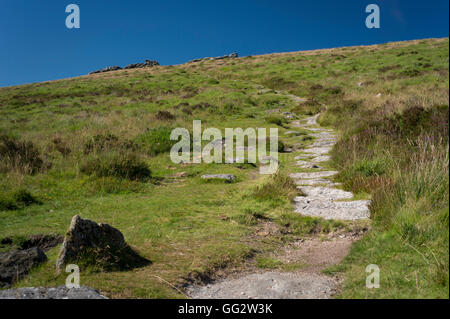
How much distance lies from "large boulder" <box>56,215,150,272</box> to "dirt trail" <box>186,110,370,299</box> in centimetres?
105

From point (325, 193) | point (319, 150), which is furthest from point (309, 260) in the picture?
point (319, 150)

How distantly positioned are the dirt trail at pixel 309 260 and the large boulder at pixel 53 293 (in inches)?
42.7

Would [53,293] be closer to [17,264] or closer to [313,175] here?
[17,264]

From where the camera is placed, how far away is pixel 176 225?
19.0 ft

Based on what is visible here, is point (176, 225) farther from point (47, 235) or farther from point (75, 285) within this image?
point (75, 285)

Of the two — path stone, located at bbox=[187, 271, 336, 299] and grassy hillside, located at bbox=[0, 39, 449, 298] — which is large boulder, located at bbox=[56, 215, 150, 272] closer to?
grassy hillside, located at bbox=[0, 39, 449, 298]

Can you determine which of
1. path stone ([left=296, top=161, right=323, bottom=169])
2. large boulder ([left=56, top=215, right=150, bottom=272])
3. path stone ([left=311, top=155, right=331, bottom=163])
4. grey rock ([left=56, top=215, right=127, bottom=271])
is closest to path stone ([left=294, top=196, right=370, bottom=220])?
path stone ([left=296, top=161, right=323, bottom=169])

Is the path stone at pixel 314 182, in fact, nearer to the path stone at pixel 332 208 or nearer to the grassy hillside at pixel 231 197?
the grassy hillside at pixel 231 197

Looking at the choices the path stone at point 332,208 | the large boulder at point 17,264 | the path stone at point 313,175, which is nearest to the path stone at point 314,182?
the path stone at point 313,175

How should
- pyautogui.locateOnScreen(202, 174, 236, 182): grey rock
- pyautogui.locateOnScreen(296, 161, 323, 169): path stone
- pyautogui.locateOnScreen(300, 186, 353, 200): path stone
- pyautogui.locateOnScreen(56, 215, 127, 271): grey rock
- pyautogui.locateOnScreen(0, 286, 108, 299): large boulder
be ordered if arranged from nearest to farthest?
pyautogui.locateOnScreen(0, 286, 108, 299): large boulder < pyautogui.locateOnScreen(56, 215, 127, 271): grey rock < pyautogui.locateOnScreen(300, 186, 353, 200): path stone < pyautogui.locateOnScreen(202, 174, 236, 182): grey rock < pyautogui.locateOnScreen(296, 161, 323, 169): path stone

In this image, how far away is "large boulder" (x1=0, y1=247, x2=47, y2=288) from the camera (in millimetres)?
3512

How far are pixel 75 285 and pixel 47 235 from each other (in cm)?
283

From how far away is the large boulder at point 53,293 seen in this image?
9.16 ft
